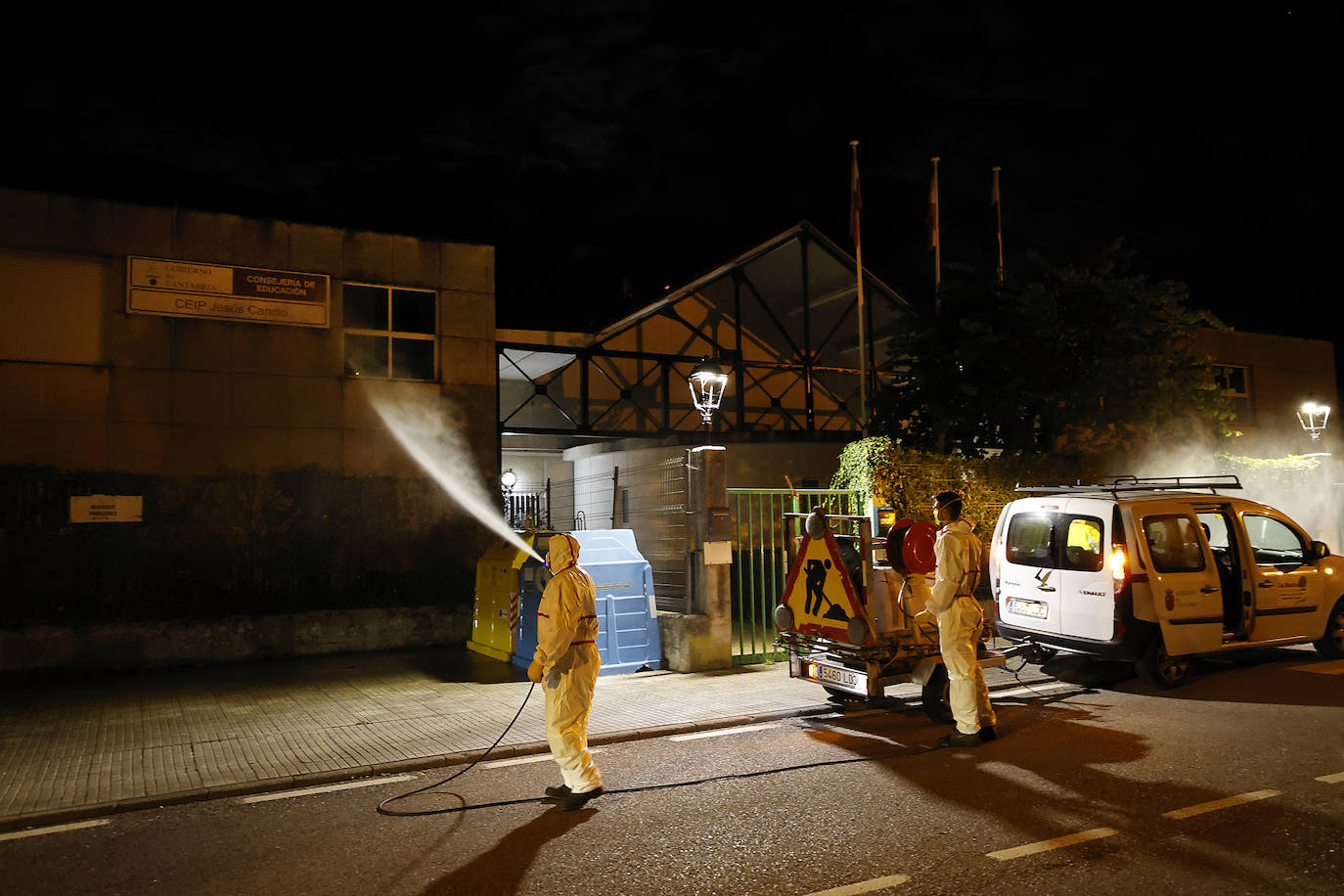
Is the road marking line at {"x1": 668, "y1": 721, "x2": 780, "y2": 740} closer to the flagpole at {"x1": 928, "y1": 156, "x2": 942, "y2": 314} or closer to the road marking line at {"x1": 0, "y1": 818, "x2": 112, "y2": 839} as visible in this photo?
the road marking line at {"x1": 0, "y1": 818, "x2": 112, "y2": 839}

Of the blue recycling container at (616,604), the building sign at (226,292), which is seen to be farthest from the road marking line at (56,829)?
the building sign at (226,292)

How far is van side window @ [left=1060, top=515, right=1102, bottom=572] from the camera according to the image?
333 inches

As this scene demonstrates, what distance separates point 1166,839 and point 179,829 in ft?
18.6

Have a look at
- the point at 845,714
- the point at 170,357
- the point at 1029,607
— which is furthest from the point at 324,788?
the point at 170,357

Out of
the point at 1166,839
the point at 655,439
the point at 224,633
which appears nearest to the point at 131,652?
the point at 224,633

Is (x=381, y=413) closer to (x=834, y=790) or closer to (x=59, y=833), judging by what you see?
(x=59, y=833)

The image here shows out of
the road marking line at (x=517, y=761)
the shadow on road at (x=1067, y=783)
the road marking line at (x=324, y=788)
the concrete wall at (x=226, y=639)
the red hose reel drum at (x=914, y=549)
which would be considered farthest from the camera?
the concrete wall at (x=226, y=639)

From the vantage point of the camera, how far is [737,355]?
19.0m

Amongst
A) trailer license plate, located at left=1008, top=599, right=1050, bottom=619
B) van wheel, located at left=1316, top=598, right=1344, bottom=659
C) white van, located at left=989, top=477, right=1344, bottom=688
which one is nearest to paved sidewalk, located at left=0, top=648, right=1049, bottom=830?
trailer license plate, located at left=1008, top=599, right=1050, bottom=619

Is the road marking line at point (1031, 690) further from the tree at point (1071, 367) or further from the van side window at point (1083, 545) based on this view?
the tree at point (1071, 367)

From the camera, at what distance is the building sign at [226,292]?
463 inches

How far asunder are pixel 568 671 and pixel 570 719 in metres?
0.30

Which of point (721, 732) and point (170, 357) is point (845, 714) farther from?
point (170, 357)

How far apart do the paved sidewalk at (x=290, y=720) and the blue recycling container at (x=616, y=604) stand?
286 mm
